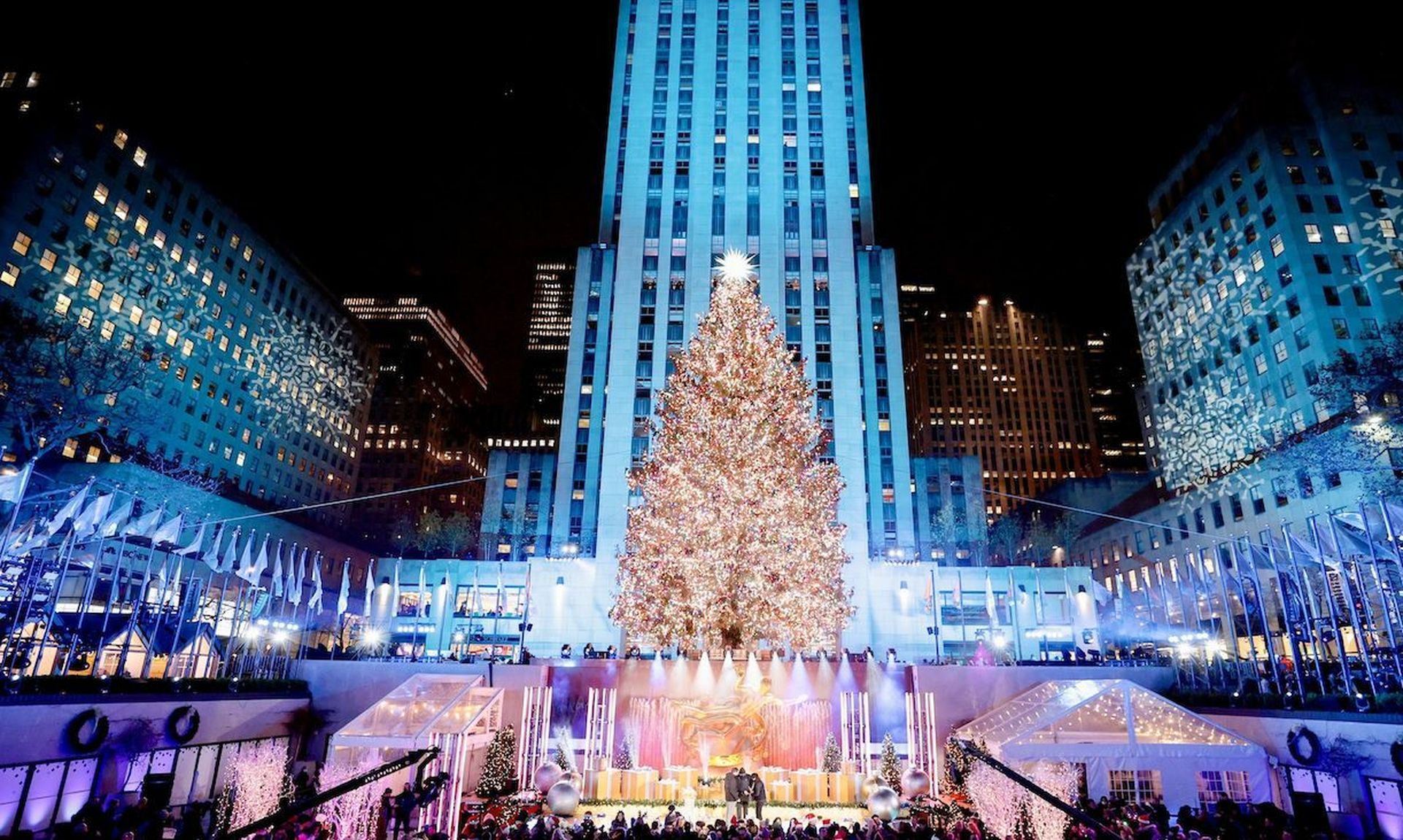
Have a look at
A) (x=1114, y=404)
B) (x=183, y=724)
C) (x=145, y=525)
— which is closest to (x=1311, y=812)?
(x=183, y=724)

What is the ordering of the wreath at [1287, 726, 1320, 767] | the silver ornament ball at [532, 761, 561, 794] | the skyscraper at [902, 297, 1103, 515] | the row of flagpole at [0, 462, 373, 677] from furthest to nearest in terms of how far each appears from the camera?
the skyscraper at [902, 297, 1103, 515]
the row of flagpole at [0, 462, 373, 677]
the silver ornament ball at [532, 761, 561, 794]
the wreath at [1287, 726, 1320, 767]

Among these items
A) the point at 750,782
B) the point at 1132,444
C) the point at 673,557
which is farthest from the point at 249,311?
the point at 1132,444

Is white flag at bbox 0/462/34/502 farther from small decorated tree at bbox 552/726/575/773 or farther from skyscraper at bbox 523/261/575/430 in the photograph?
skyscraper at bbox 523/261/575/430

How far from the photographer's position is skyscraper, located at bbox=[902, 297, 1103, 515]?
4048 inches

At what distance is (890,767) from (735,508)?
8.04 meters

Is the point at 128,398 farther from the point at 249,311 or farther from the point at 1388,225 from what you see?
the point at 1388,225

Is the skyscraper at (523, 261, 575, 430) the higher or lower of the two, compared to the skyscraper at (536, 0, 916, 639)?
higher

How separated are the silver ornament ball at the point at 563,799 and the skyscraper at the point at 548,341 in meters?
122

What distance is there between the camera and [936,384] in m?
109

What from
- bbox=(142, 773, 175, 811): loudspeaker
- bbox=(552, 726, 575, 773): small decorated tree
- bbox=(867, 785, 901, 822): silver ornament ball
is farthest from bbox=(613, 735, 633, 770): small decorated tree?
bbox=(142, 773, 175, 811): loudspeaker

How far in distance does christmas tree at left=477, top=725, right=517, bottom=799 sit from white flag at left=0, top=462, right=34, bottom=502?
12692 mm

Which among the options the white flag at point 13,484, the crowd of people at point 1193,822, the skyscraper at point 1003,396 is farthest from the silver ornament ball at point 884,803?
the skyscraper at point 1003,396

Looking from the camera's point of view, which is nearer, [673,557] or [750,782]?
[750,782]

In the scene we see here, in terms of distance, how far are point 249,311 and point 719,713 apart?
218 feet
